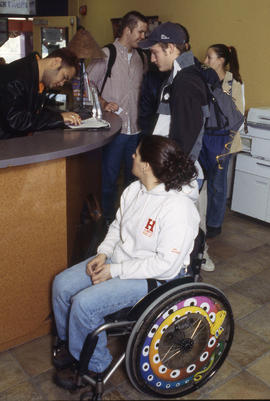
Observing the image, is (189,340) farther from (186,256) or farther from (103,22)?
(103,22)

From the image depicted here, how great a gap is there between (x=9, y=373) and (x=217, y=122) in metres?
1.76

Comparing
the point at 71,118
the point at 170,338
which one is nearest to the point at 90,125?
the point at 71,118

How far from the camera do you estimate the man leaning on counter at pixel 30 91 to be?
2.07 metres

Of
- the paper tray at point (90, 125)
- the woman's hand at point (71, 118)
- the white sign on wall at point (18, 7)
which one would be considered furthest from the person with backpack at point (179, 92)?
the white sign on wall at point (18, 7)

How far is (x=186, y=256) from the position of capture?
1.74 metres

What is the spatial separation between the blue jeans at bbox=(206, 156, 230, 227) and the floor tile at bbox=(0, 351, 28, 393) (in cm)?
195

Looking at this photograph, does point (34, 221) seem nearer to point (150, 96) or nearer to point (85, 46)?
point (150, 96)

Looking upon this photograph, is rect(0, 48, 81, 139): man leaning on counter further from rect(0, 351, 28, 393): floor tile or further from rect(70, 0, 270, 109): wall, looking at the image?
rect(70, 0, 270, 109): wall

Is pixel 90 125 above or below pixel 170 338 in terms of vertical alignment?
above

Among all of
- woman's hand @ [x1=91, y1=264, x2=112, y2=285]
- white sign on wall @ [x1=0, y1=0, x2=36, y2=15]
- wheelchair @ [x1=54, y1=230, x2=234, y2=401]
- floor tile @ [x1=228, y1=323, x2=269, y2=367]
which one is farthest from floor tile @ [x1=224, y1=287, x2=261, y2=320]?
white sign on wall @ [x1=0, y1=0, x2=36, y2=15]

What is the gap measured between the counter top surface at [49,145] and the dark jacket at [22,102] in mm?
57

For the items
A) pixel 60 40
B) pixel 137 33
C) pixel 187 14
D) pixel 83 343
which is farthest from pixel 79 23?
pixel 83 343

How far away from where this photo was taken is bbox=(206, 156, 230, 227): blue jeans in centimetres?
336

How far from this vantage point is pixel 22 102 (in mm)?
2135
